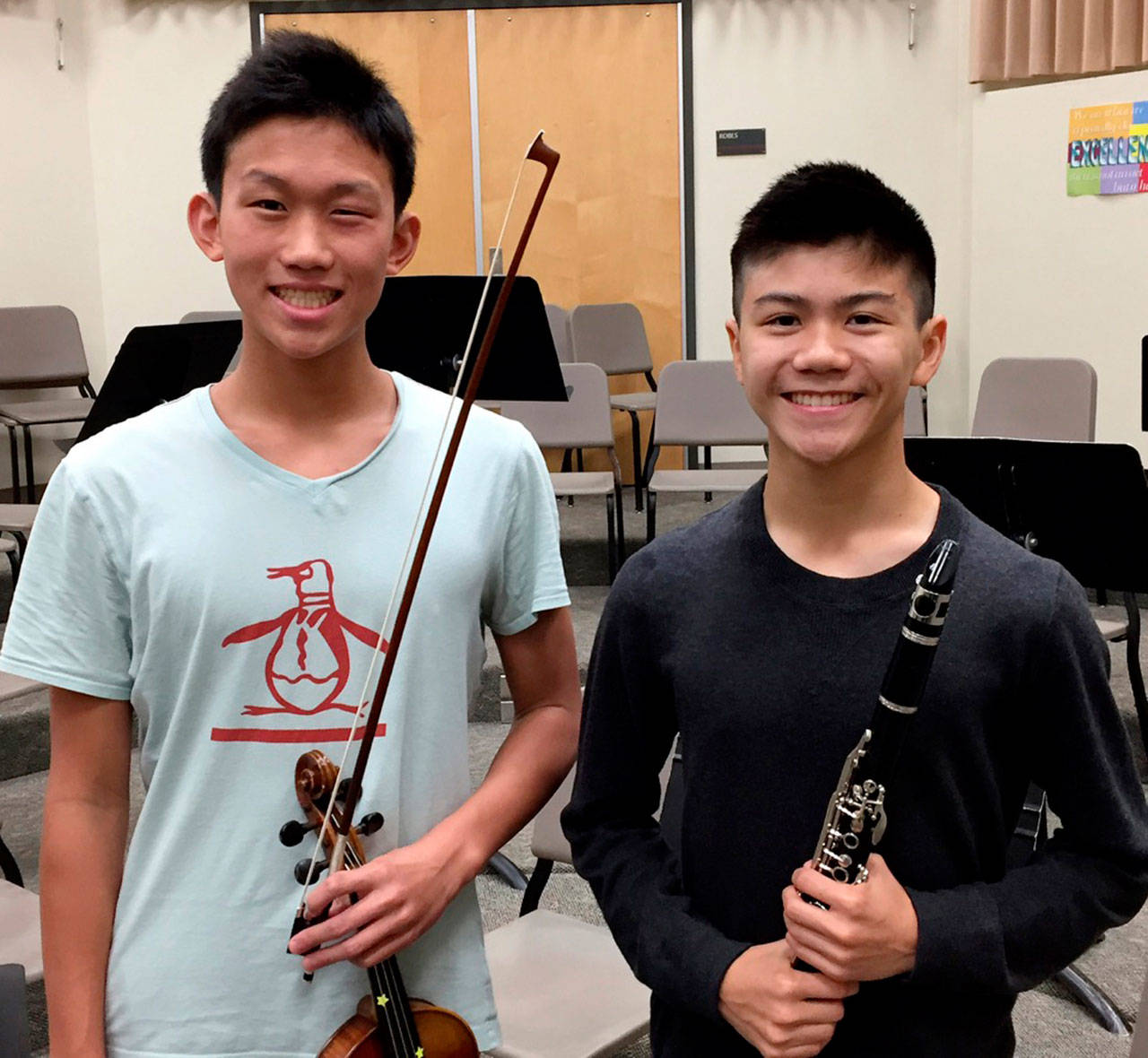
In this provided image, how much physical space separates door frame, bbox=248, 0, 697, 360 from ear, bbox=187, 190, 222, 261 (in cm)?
600

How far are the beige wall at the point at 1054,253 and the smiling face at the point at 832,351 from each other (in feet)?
16.6

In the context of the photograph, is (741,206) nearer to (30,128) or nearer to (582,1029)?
(30,128)

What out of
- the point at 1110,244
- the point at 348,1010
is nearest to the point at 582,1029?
the point at 348,1010

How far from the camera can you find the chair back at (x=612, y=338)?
665 centimetres

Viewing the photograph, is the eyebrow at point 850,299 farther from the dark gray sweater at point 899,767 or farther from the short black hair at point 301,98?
the short black hair at point 301,98

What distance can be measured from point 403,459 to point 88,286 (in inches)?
243

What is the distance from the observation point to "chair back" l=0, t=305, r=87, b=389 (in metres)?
6.16

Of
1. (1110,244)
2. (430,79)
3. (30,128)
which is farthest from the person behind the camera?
(430,79)

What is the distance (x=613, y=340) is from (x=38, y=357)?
2611mm

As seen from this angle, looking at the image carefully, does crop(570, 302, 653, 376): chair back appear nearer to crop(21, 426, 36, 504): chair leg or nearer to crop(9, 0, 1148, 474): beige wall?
crop(9, 0, 1148, 474): beige wall

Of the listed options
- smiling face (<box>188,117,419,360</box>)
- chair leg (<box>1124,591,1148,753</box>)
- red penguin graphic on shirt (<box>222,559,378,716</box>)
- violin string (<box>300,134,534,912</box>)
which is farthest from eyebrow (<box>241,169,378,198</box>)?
chair leg (<box>1124,591,1148,753</box>)

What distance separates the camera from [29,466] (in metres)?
6.11

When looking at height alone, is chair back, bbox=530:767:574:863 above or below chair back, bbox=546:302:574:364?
below

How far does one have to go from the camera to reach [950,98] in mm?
7039
